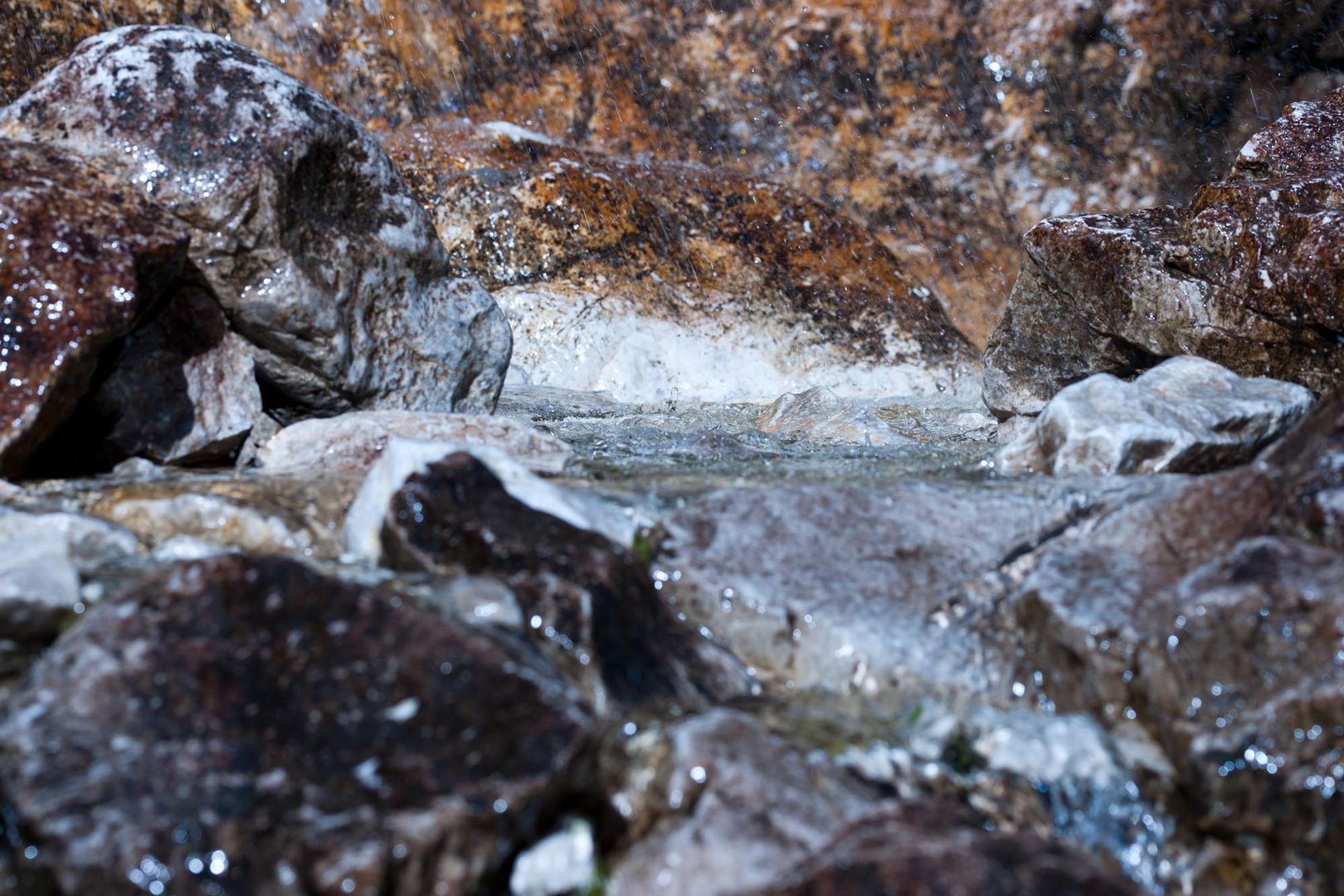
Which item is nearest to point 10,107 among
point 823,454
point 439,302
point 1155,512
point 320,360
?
point 320,360

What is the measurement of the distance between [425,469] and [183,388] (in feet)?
5.96

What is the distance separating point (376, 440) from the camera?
A: 4520mm

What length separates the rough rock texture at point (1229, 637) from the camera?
252 centimetres

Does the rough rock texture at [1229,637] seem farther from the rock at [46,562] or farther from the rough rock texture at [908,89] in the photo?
the rough rock texture at [908,89]

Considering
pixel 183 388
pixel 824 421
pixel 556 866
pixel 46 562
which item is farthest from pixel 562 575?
pixel 824 421

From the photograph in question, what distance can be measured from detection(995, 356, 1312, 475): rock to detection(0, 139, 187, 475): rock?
10.3 feet

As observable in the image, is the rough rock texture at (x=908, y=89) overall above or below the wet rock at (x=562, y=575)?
above

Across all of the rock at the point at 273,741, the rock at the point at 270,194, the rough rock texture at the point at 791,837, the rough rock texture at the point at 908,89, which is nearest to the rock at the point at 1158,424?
the rough rock texture at the point at 791,837

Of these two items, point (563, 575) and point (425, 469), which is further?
point (425, 469)

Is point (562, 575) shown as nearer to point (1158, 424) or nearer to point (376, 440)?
point (376, 440)

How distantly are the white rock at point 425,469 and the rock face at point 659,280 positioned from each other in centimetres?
488

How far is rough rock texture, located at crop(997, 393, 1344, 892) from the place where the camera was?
99.0 inches

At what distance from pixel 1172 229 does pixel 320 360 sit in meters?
3.97

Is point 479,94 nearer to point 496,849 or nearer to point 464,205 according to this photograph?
point 464,205
